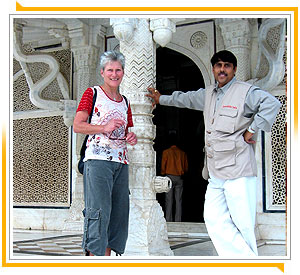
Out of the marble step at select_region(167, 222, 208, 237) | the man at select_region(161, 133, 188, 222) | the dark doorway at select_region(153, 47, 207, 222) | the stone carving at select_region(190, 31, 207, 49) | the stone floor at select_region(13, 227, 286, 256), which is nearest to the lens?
the stone floor at select_region(13, 227, 286, 256)

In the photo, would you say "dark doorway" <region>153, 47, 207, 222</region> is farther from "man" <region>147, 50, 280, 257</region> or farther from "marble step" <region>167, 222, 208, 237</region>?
"man" <region>147, 50, 280, 257</region>

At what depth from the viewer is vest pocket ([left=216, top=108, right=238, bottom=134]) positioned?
2.34m

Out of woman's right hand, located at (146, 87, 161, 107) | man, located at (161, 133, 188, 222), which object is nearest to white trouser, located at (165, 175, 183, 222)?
man, located at (161, 133, 188, 222)

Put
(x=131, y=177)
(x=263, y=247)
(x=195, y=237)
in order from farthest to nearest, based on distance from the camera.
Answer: (x=195, y=237), (x=263, y=247), (x=131, y=177)

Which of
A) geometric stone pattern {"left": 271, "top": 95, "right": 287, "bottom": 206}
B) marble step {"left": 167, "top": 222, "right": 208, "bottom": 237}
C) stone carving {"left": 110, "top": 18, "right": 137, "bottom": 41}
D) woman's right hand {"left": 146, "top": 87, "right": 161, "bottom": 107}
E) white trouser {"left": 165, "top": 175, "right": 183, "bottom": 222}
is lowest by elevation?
marble step {"left": 167, "top": 222, "right": 208, "bottom": 237}

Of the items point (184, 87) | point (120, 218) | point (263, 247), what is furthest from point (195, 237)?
point (184, 87)

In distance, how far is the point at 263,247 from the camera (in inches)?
151

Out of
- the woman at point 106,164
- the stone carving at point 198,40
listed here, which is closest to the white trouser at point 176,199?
the stone carving at point 198,40

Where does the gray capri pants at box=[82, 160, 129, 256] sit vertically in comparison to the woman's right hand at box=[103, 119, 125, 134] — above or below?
below

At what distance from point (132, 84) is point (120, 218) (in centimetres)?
95

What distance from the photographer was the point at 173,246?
12.2ft

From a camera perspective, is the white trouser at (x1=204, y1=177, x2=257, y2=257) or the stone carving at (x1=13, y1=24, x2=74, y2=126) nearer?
the white trouser at (x1=204, y1=177, x2=257, y2=257)

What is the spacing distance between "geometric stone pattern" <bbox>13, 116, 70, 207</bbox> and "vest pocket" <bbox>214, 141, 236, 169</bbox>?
3.36m
